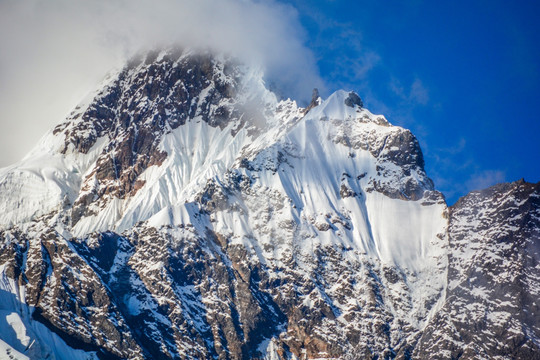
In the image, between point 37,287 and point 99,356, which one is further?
point 37,287

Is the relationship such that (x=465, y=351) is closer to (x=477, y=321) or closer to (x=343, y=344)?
(x=477, y=321)

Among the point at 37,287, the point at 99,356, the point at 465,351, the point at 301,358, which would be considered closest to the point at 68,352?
the point at 99,356

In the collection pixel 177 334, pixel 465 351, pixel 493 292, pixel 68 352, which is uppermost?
pixel 493 292

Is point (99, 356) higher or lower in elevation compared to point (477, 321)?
lower

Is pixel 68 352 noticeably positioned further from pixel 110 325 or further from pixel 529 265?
pixel 529 265

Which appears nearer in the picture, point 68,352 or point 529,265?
point 68,352

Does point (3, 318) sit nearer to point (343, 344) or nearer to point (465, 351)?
point (343, 344)

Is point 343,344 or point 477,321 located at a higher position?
point 477,321

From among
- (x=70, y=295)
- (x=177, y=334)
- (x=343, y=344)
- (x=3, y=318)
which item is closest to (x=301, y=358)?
(x=343, y=344)
